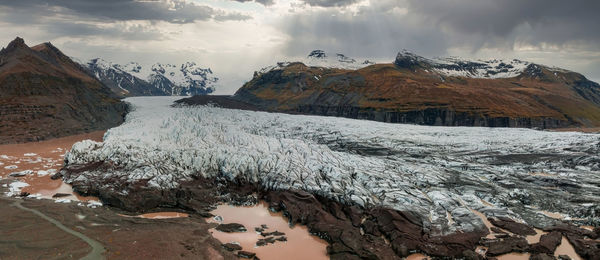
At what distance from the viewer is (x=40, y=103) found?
65.6 metres

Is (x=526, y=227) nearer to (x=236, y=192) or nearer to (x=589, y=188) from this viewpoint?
(x=589, y=188)

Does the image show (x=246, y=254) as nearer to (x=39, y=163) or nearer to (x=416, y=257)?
(x=416, y=257)

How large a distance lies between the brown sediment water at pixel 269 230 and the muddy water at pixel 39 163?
13300mm

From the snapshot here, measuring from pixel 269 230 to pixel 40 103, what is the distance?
67772 mm

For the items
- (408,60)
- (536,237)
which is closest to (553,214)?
(536,237)

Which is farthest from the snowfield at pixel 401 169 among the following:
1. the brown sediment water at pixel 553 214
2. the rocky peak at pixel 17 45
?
the rocky peak at pixel 17 45

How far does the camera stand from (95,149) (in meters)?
37.0

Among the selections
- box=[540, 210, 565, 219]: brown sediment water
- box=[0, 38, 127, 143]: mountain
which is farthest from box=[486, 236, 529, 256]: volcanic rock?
box=[0, 38, 127, 143]: mountain

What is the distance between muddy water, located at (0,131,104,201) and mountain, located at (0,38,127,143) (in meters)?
5.77

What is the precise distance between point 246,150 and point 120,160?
13125 millimetres

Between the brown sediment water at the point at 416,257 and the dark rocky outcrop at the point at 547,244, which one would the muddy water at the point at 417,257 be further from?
the dark rocky outcrop at the point at 547,244

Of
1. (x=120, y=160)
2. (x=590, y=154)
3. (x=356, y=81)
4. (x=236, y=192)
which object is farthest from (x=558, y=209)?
(x=356, y=81)

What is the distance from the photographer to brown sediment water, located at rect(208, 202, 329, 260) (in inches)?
797

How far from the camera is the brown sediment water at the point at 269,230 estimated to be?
797 inches
